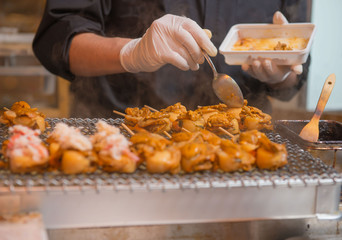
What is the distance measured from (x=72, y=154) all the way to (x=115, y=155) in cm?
17

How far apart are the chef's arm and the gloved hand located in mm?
259

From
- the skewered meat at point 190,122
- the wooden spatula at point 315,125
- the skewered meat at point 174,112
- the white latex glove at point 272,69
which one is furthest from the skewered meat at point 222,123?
the white latex glove at point 272,69

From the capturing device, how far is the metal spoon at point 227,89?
2592mm

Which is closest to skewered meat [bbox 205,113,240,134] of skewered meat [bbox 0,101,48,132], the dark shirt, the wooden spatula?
the wooden spatula

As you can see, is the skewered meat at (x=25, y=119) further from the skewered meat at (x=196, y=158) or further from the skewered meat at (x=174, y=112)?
the skewered meat at (x=196, y=158)

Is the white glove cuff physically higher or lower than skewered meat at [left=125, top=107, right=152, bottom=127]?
higher

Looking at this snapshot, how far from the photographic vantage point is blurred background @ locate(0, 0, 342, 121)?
568 centimetres

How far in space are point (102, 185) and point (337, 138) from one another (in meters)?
1.49

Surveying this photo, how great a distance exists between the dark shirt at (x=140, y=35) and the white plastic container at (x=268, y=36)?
497mm

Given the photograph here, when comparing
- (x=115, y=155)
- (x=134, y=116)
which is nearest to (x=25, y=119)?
(x=134, y=116)

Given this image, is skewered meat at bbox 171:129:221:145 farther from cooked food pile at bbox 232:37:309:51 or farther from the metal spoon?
cooked food pile at bbox 232:37:309:51

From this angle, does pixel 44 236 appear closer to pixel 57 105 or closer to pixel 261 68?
pixel 261 68

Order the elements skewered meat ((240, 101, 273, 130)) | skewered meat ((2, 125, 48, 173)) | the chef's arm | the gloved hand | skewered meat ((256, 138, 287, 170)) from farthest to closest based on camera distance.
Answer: the chef's arm < the gloved hand < skewered meat ((240, 101, 273, 130)) < skewered meat ((256, 138, 287, 170)) < skewered meat ((2, 125, 48, 173))

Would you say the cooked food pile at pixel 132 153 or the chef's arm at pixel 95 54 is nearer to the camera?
the cooked food pile at pixel 132 153
